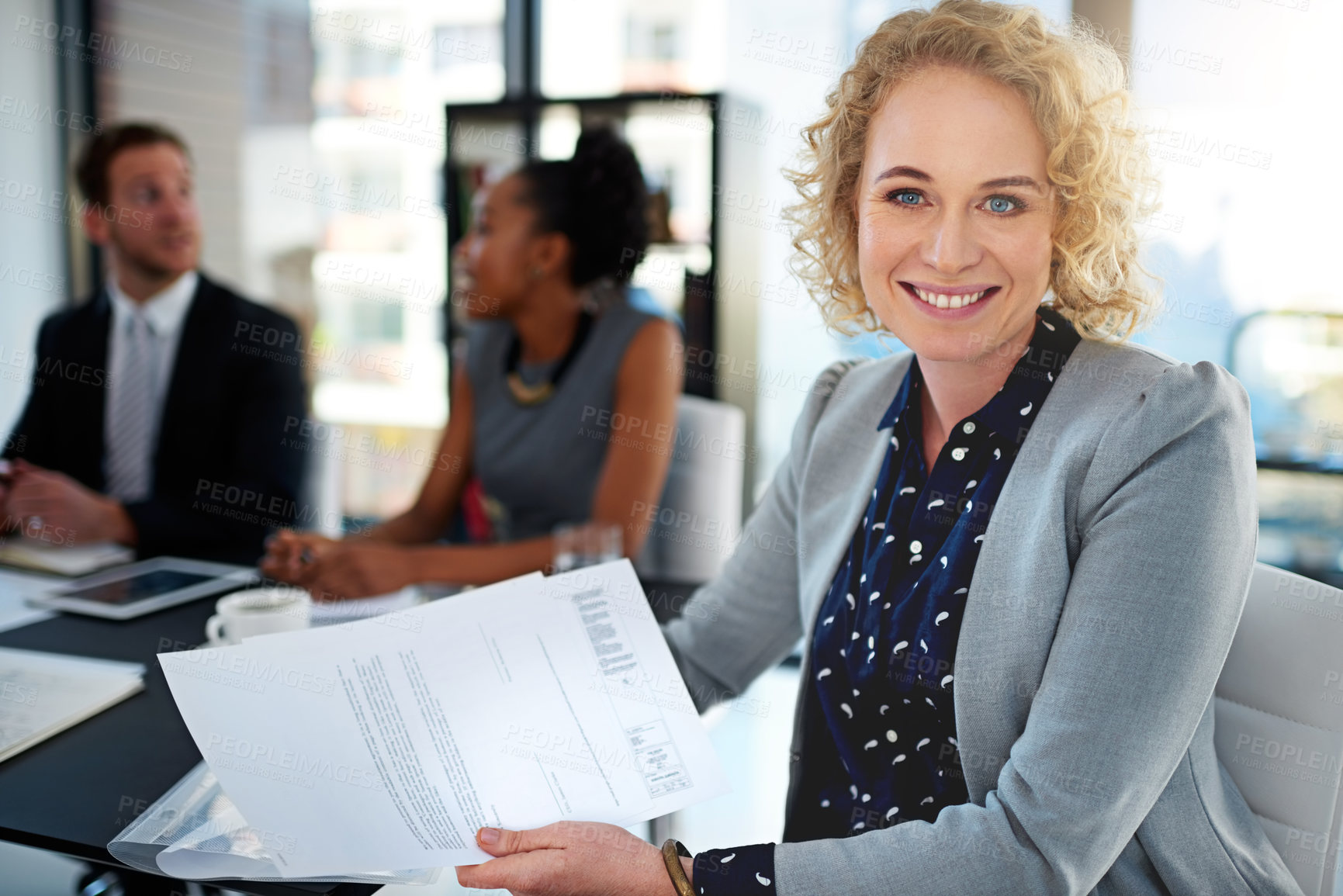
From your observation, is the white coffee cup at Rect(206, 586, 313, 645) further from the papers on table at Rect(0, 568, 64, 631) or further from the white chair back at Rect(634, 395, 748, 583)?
the white chair back at Rect(634, 395, 748, 583)

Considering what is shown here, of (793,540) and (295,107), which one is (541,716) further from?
(295,107)

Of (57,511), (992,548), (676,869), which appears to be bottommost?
(676,869)

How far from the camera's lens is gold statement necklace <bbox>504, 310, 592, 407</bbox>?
7.18 feet

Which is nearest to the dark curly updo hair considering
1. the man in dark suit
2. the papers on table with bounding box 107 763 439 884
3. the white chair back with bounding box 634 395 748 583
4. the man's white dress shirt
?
the white chair back with bounding box 634 395 748 583

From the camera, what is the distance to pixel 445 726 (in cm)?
84

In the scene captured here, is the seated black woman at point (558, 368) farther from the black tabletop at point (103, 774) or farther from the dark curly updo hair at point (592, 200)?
the black tabletop at point (103, 774)

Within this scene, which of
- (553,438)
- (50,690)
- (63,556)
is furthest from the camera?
(553,438)

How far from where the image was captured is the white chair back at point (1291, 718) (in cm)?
91

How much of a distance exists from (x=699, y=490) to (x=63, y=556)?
113cm

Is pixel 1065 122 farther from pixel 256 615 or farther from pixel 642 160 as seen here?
pixel 642 160

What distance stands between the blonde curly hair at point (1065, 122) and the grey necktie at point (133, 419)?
1868mm

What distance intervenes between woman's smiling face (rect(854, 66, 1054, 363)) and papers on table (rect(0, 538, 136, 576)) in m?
1.37

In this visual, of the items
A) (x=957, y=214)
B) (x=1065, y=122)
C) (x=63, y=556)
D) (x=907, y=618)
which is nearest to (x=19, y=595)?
(x=63, y=556)

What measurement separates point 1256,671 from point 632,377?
1364 mm
